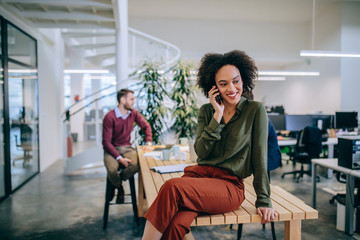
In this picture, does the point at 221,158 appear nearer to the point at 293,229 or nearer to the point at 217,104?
the point at 217,104

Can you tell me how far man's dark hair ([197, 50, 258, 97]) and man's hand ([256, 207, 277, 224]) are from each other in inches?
27.1

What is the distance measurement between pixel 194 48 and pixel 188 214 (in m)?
8.10

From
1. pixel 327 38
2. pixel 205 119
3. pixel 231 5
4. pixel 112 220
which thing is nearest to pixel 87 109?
pixel 112 220

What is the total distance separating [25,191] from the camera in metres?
4.28

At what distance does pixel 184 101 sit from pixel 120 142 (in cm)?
158

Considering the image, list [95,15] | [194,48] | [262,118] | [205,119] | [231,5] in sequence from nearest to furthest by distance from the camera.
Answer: [262,118], [205,119], [95,15], [231,5], [194,48]

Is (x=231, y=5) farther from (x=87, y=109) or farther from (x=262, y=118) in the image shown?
(x=262, y=118)

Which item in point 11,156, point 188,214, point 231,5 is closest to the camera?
point 188,214

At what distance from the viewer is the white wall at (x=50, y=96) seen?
5645 mm

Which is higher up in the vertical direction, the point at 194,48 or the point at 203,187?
the point at 194,48

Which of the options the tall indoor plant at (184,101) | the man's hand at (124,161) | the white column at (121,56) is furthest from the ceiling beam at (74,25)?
the man's hand at (124,161)

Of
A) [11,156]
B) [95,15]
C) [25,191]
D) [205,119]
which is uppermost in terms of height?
[95,15]

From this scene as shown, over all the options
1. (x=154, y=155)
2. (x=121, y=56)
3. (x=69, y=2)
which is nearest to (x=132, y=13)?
(x=121, y=56)

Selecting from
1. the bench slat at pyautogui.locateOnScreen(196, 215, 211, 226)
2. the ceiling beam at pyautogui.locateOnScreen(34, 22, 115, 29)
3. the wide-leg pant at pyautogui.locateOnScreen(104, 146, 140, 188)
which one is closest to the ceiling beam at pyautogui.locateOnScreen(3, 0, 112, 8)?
the ceiling beam at pyautogui.locateOnScreen(34, 22, 115, 29)
